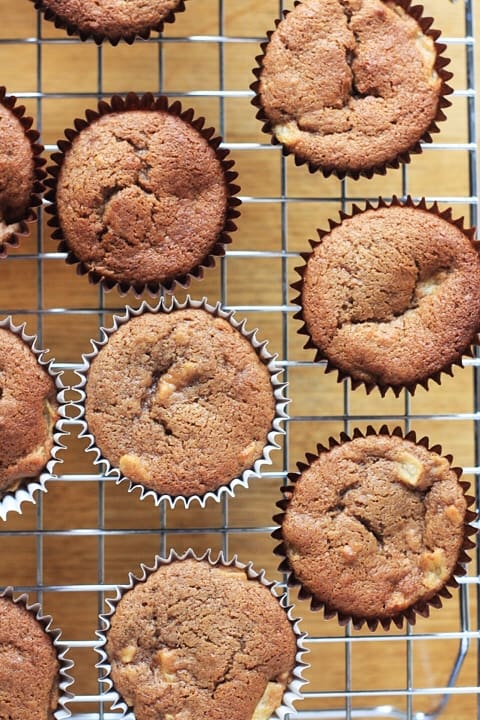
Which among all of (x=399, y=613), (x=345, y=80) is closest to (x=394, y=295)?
(x=345, y=80)

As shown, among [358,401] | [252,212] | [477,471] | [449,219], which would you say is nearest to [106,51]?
[252,212]

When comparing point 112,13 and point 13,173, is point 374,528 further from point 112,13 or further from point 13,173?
point 112,13

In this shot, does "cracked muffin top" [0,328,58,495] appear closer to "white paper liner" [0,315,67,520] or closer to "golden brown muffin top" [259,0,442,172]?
"white paper liner" [0,315,67,520]

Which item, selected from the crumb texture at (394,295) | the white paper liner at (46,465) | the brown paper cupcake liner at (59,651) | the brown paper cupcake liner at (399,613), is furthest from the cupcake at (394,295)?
the brown paper cupcake liner at (59,651)

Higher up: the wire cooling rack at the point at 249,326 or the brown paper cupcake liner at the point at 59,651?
the wire cooling rack at the point at 249,326

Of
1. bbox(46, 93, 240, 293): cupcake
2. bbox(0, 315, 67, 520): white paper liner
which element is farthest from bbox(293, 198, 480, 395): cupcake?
bbox(0, 315, 67, 520): white paper liner

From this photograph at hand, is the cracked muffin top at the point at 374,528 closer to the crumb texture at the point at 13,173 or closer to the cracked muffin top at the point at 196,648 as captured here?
the cracked muffin top at the point at 196,648

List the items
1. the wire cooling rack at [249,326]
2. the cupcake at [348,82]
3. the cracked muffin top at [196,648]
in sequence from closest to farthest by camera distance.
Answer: the cracked muffin top at [196,648] → the cupcake at [348,82] → the wire cooling rack at [249,326]

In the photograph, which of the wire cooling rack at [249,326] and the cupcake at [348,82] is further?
the wire cooling rack at [249,326]

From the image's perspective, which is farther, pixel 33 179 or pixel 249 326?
pixel 249 326
